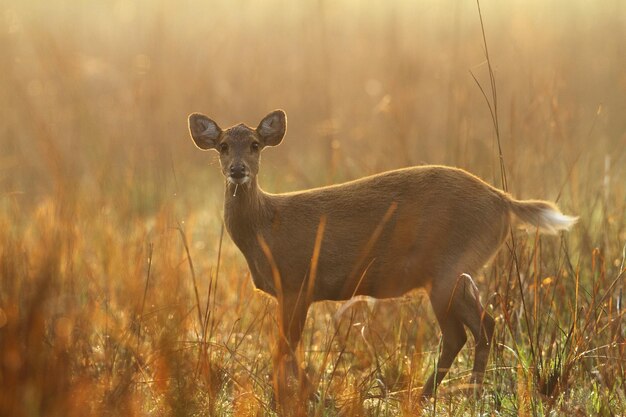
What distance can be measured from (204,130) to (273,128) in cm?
35

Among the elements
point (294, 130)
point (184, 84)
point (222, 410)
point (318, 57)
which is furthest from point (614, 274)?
point (318, 57)

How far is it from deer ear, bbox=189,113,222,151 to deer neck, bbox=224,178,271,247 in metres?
0.32

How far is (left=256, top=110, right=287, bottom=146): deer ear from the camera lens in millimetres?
5066

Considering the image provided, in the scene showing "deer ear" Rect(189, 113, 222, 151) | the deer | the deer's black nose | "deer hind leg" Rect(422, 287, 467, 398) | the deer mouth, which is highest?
"deer ear" Rect(189, 113, 222, 151)

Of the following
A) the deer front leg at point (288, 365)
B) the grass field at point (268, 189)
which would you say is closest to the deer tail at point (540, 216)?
the grass field at point (268, 189)

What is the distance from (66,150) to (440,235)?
5.99 m

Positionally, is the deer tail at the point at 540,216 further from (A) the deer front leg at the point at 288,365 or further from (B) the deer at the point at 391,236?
(A) the deer front leg at the point at 288,365

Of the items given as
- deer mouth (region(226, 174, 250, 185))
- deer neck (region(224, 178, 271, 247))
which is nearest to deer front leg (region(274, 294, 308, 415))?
deer neck (region(224, 178, 271, 247))

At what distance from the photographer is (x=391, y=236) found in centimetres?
458

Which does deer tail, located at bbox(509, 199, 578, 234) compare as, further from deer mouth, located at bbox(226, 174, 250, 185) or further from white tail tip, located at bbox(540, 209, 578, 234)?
deer mouth, located at bbox(226, 174, 250, 185)

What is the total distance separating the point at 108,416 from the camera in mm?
3389

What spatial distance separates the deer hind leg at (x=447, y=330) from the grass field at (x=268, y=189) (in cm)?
14

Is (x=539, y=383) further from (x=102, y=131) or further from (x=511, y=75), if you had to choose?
(x=511, y=75)

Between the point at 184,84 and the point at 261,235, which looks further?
the point at 184,84
